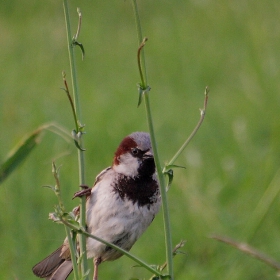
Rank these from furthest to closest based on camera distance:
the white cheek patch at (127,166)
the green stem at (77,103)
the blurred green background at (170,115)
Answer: the blurred green background at (170,115), the white cheek patch at (127,166), the green stem at (77,103)

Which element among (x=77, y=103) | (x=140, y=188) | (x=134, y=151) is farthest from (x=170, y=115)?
(x=77, y=103)

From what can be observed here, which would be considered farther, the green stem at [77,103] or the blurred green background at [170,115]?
the blurred green background at [170,115]

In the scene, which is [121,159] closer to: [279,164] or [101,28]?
[279,164]

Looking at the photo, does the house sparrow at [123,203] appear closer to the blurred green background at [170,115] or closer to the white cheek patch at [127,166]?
the white cheek patch at [127,166]

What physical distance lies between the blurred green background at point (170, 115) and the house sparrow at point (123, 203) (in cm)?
24

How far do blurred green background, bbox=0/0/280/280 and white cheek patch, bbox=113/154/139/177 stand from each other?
0.31 meters

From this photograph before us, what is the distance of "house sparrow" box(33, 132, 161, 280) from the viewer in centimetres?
259

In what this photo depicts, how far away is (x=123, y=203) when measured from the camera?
103 inches

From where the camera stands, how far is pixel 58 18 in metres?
9.12

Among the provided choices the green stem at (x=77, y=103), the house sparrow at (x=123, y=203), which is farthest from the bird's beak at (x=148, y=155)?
the green stem at (x=77, y=103)

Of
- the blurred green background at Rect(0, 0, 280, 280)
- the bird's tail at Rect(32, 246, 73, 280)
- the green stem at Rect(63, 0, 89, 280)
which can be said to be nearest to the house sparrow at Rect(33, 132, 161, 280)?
the bird's tail at Rect(32, 246, 73, 280)

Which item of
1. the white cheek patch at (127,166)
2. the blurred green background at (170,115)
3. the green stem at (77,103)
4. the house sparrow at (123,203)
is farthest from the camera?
the blurred green background at (170,115)

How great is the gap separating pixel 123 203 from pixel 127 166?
6.9 inches

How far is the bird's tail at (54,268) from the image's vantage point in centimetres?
276
